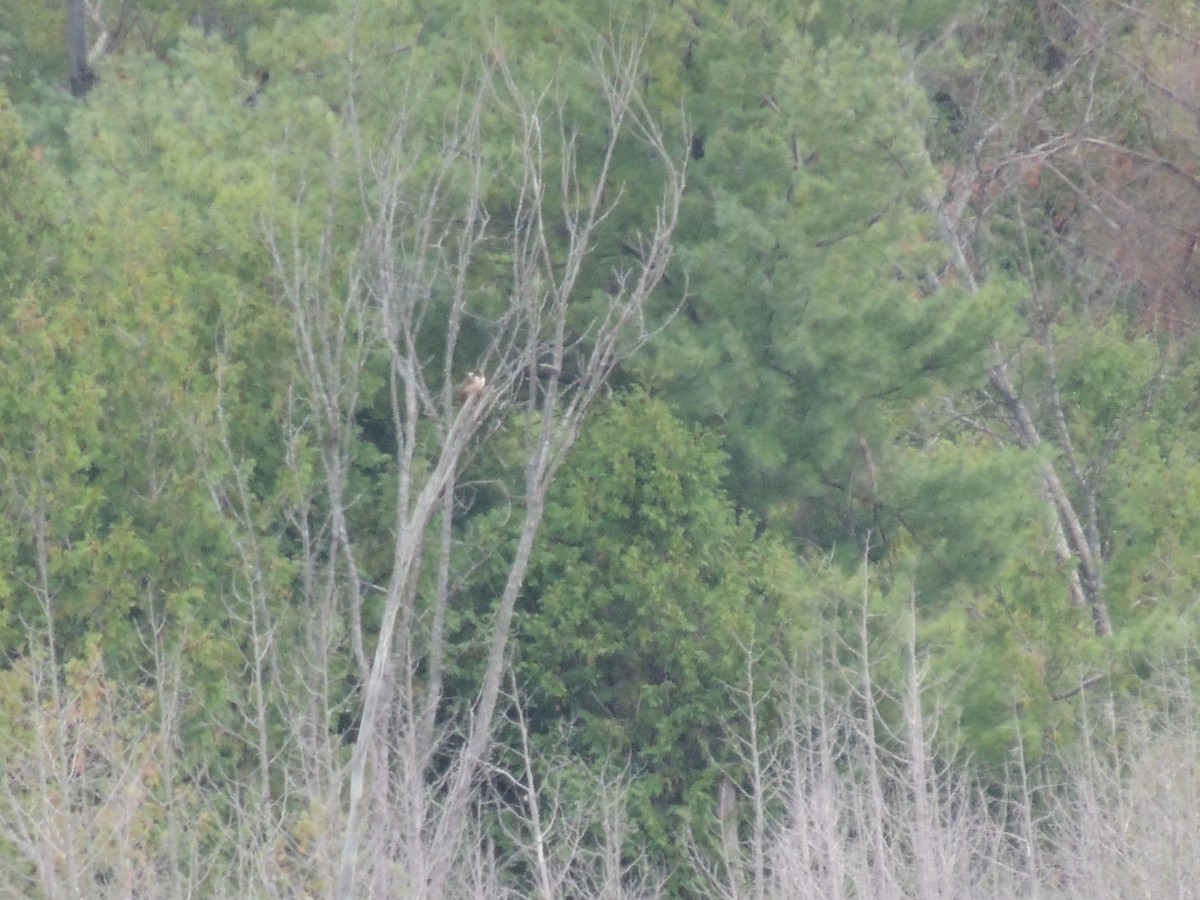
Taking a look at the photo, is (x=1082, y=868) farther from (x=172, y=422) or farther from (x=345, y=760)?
(x=172, y=422)

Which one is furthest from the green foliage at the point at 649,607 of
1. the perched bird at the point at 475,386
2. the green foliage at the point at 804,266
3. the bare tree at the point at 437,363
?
the perched bird at the point at 475,386

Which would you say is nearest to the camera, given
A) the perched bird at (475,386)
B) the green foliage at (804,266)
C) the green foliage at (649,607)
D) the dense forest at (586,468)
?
the perched bird at (475,386)

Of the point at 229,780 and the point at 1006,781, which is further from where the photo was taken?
the point at 1006,781

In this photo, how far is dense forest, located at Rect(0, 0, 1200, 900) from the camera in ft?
35.2

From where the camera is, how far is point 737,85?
43.1 ft

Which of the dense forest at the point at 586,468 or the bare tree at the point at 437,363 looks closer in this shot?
the bare tree at the point at 437,363

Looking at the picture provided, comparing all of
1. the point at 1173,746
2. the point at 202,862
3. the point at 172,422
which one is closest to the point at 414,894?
the point at 202,862

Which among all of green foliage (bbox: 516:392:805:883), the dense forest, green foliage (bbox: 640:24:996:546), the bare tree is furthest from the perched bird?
green foliage (bbox: 640:24:996:546)

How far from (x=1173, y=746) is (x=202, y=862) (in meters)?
5.31

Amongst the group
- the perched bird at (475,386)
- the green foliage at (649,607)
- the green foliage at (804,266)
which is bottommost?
the green foliage at (649,607)

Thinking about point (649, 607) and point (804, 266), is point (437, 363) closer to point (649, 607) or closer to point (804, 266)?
point (649, 607)

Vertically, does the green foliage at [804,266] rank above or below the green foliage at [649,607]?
above

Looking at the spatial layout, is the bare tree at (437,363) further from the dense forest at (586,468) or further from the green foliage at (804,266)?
the green foliage at (804,266)

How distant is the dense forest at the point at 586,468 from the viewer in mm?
10727
